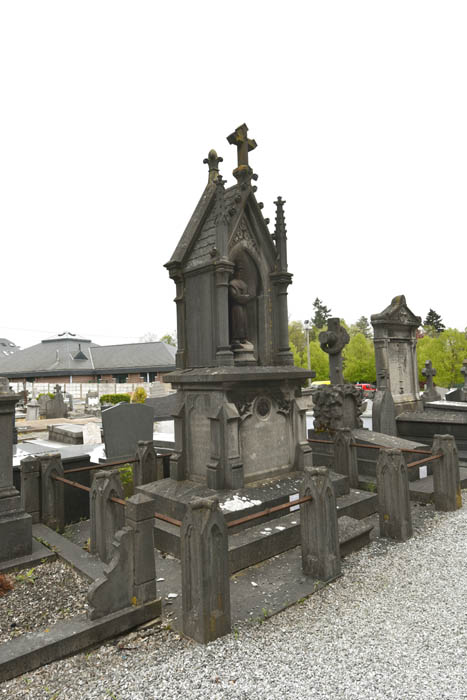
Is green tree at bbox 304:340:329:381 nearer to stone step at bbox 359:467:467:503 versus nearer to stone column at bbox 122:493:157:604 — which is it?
stone step at bbox 359:467:467:503

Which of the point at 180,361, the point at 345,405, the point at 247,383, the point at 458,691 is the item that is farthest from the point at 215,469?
the point at 345,405

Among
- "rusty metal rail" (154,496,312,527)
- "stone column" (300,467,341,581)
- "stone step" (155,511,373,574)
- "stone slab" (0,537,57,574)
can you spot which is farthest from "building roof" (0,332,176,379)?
"rusty metal rail" (154,496,312,527)

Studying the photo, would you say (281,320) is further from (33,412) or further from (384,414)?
(33,412)

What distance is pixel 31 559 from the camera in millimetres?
5059

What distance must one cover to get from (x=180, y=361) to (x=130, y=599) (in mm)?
4120

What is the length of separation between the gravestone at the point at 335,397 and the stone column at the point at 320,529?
5.64 metres

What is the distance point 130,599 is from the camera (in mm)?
3898

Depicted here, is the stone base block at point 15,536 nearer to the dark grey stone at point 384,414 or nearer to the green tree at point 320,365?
the dark grey stone at point 384,414

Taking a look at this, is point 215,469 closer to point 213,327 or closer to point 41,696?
point 213,327

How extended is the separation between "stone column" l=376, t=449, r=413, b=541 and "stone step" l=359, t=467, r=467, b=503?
194cm

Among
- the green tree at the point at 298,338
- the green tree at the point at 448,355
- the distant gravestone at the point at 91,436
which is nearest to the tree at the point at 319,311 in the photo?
the green tree at the point at 298,338

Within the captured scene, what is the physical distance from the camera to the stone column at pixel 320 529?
4.67 m

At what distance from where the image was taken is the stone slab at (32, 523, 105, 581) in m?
4.69

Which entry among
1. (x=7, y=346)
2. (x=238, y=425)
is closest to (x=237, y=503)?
(x=238, y=425)
